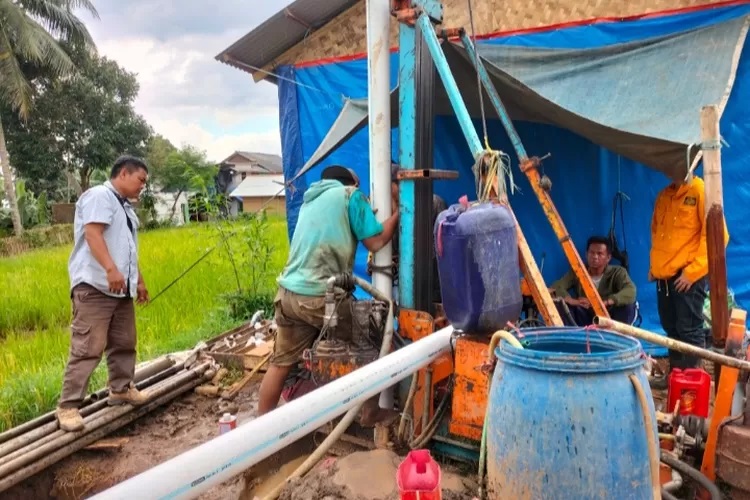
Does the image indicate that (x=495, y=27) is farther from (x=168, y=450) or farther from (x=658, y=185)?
(x=168, y=450)

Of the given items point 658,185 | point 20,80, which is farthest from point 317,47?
point 20,80

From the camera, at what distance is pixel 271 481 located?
3611 mm

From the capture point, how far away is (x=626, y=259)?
5.03 meters

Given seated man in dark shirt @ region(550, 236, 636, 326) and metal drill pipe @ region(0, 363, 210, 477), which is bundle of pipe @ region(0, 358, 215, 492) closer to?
metal drill pipe @ region(0, 363, 210, 477)

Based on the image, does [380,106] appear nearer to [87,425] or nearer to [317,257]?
[317,257]

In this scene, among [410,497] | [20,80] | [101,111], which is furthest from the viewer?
[101,111]

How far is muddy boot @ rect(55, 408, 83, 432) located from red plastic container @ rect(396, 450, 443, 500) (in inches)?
114

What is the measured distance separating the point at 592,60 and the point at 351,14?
2.66 meters

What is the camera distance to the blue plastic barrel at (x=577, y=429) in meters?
1.76

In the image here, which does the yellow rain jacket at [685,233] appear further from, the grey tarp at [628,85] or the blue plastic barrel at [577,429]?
the blue plastic barrel at [577,429]

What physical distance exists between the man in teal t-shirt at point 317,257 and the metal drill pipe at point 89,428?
1267mm

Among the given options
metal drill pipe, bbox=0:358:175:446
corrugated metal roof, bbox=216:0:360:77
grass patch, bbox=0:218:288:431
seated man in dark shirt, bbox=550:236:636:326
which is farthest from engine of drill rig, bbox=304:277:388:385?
corrugated metal roof, bbox=216:0:360:77

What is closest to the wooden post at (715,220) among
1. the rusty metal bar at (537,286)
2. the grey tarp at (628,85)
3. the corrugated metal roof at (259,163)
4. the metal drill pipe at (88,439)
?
the grey tarp at (628,85)

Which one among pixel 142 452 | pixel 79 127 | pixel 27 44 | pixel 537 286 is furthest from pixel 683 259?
pixel 79 127
